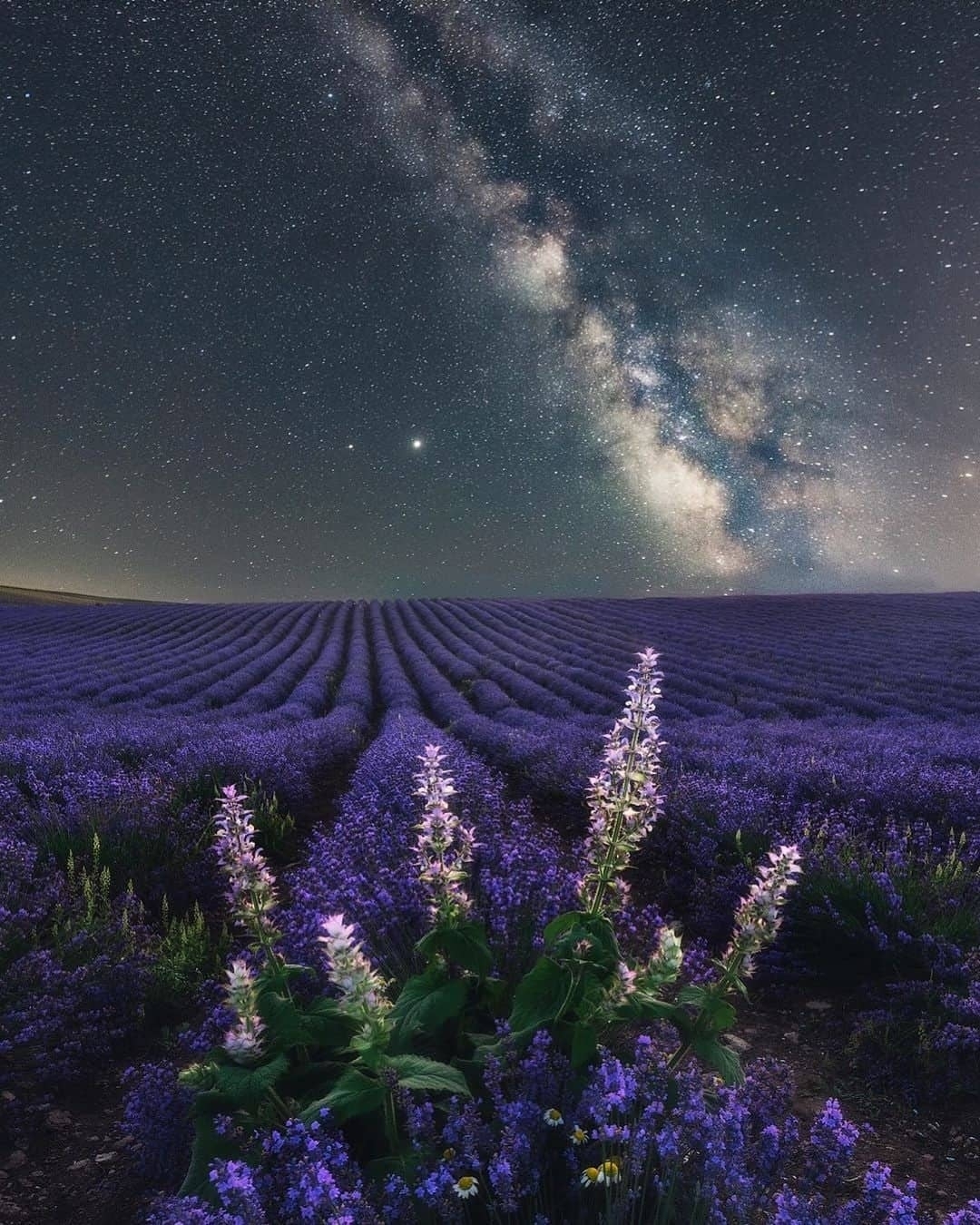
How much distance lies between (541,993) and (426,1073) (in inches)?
14.2

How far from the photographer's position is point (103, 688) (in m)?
13.8

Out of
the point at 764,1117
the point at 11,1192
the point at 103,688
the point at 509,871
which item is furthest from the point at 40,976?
the point at 103,688

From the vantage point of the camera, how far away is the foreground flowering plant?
1.62 m

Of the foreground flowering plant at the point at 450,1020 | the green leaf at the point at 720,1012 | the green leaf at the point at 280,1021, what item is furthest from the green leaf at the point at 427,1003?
the green leaf at the point at 720,1012

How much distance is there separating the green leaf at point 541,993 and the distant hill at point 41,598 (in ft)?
175

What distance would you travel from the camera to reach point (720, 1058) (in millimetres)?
1817

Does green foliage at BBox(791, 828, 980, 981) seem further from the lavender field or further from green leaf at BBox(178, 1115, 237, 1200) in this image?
green leaf at BBox(178, 1115, 237, 1200)

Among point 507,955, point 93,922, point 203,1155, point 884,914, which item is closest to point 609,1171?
point 203,1155

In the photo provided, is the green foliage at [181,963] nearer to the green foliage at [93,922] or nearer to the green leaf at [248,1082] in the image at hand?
the green foliage at [93,922]

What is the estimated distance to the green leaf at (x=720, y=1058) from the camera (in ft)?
5.88

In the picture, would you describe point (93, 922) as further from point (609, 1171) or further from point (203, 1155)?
point (609, 1171)

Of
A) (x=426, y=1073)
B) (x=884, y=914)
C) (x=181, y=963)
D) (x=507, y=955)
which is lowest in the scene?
(x=181, y=963)

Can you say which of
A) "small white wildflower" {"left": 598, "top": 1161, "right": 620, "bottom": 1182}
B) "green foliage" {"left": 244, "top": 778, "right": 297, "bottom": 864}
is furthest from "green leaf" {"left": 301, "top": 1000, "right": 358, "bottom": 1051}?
"green foliage" {"left": 244, "top": 778, "right": 297, "bottom": 864}

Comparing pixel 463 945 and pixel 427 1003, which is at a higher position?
pixel 463 945
